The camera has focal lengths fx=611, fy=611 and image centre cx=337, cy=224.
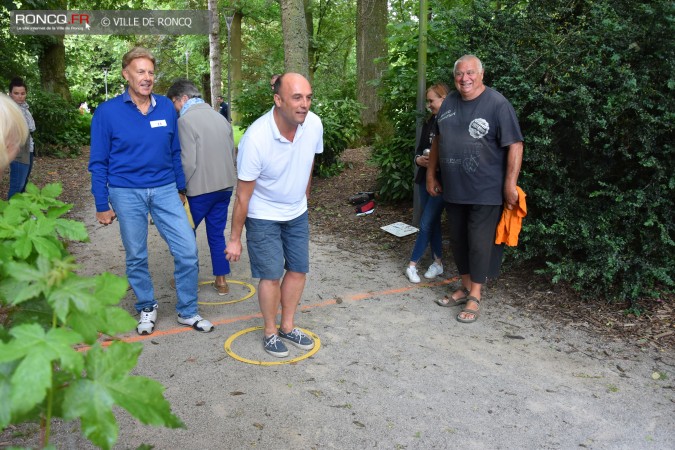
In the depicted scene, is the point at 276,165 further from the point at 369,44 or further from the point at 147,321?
the point at 369,44

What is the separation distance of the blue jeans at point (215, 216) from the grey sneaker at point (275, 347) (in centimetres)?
148

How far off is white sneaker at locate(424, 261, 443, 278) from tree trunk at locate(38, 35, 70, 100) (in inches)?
703

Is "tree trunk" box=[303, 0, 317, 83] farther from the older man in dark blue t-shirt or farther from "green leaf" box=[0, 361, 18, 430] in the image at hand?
"green leaf" box=[0, 361, 18, 430]

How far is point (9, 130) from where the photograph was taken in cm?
176

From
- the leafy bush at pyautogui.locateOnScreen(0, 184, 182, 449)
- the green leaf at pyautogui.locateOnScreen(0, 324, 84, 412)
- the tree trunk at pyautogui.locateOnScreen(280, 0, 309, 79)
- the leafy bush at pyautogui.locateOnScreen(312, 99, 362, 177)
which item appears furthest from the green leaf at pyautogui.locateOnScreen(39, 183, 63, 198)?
the leafy bush at pyautogui.locateOnScreen(312, 99, 362, 177)

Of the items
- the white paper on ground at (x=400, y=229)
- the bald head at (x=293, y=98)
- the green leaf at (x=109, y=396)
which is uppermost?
the bald head at (x=293, y=98)

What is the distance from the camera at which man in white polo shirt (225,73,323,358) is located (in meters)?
4.20

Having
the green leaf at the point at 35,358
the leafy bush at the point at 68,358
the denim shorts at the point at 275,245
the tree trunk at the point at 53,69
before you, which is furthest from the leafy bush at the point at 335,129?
the tree trunk at the point at 53,69

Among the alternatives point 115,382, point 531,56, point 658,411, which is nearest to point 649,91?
point 531,56

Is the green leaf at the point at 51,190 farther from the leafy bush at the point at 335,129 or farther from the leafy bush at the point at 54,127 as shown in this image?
the leafy bush at the point at 54,127

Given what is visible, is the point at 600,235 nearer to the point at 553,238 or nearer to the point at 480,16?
the point at 553,238

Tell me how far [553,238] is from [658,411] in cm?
203

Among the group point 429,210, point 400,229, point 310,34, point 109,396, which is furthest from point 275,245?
point 310,34

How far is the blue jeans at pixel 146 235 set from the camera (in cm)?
486
